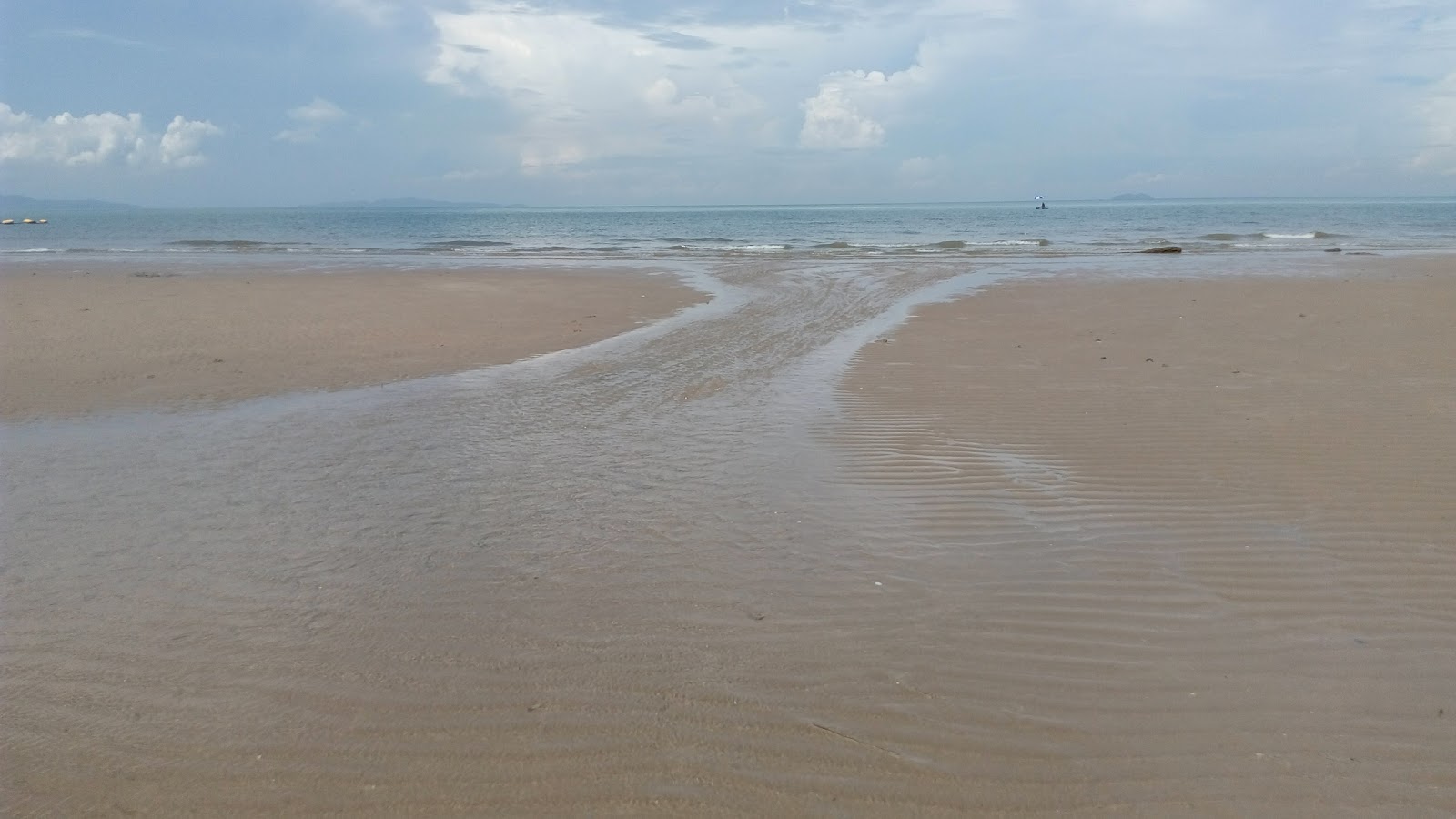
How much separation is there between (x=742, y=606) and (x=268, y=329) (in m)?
12.0

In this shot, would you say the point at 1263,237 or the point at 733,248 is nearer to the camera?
the point at 733,248

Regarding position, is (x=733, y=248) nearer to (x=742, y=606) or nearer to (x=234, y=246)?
(x=234, y=246)

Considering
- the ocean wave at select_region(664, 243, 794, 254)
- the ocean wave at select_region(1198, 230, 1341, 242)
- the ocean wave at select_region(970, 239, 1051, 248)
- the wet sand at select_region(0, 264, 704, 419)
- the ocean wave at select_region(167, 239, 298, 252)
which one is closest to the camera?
the wet sand at select_region(0, 264, 704, 419)

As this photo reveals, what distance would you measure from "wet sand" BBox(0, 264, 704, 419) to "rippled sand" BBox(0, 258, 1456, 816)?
5.21 ft

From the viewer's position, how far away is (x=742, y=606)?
4465mm

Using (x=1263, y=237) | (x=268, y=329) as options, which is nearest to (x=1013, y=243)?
(x=1263, y=237)

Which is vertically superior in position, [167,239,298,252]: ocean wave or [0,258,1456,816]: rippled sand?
[167,239,298,252]: ocean wave

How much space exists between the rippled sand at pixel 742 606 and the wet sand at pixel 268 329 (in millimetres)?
1589

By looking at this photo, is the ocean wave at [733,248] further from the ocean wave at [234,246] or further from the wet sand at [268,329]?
the ocean wave at [234,246]

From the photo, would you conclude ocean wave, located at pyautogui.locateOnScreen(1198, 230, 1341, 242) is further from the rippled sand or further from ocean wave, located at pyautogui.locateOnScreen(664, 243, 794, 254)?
the rippled sand

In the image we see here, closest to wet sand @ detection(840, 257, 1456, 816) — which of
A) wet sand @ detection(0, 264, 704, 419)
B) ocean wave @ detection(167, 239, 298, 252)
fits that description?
wet sand @ detection(0, 264, 704, 419)

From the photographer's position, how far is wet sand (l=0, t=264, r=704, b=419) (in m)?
10.1

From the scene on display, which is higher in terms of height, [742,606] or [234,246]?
[234,246]

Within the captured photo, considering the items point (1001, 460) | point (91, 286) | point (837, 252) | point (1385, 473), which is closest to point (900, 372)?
point (1001, 460)
